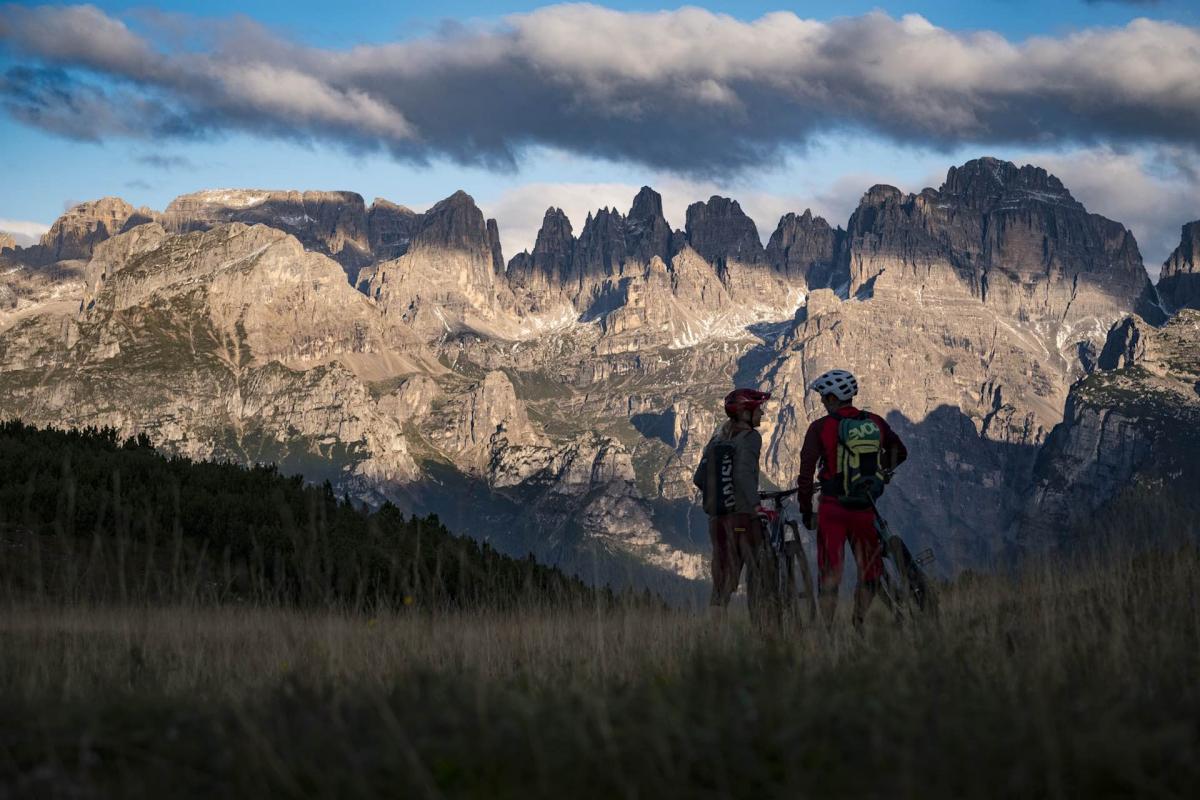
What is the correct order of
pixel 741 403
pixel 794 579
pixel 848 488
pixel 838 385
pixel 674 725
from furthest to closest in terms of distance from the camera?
pixel 741 403 → pixel 794 579 → pixel 838 385 → pixel 848 488 → pixel 674 725

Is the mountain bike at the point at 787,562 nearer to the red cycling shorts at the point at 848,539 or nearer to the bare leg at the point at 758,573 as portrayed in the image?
the bare leg at the point at 758,573

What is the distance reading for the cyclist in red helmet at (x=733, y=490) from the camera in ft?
47.3

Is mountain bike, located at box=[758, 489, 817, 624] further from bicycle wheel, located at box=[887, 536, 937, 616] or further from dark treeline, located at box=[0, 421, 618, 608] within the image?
dark treeline, located at box=[0, 421, 618, 608]

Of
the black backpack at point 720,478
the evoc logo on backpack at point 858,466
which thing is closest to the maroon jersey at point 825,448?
the evoc logo on backpack at point 858,466

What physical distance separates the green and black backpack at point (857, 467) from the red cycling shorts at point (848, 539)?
123 mm

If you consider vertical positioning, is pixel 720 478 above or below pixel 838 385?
below

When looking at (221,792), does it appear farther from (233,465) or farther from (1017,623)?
(233,465)

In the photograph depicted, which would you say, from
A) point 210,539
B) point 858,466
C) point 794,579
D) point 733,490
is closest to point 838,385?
point 858,466

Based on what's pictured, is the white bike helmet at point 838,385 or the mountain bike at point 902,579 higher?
the white bike helmet at point 838,385

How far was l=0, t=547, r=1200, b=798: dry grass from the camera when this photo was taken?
5.20 metres

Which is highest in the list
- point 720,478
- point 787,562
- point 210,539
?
point 720,478

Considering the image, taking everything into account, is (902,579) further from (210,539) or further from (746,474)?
(210,539)

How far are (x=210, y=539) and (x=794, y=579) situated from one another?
12860mm

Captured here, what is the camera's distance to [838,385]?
13.5 m
